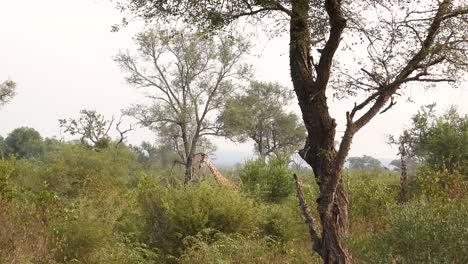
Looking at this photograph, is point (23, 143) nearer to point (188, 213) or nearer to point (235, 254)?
point (188, 213)

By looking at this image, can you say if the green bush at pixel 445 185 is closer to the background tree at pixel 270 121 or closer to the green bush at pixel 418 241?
the green bush at pixel 418 241

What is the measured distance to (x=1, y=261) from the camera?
9961 millimetres

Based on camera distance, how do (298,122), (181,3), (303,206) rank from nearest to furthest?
1. (303,206)
2. (181,3)
3. (298,122)

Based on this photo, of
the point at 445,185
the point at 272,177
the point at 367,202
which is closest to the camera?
the point at 445,185

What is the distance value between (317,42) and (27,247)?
7.15 metres

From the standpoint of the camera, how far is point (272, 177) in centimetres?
2294

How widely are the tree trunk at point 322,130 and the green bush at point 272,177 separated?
1473cm

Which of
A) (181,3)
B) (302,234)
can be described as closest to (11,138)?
(302,234)

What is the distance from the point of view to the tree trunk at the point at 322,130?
691 cm

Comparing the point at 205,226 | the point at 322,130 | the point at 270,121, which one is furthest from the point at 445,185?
the point at 270,121

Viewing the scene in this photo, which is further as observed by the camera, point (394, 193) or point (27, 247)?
point (394, 193)

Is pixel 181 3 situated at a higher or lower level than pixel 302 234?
higher

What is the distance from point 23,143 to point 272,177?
61.2 metres

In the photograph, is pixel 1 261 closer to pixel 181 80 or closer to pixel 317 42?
pixel 317 42
